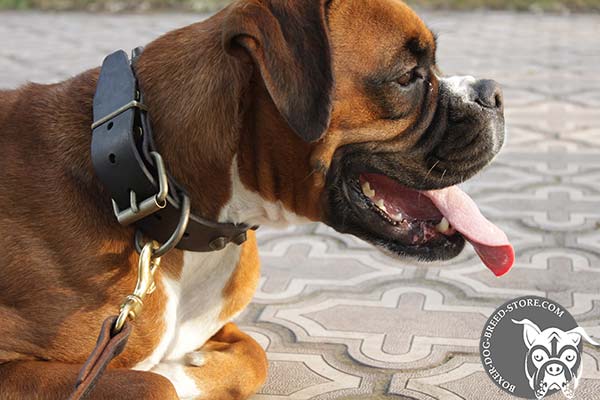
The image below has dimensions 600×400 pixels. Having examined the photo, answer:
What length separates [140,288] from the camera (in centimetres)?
243

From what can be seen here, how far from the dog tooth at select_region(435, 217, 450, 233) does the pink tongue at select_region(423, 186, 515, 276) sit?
1 cm

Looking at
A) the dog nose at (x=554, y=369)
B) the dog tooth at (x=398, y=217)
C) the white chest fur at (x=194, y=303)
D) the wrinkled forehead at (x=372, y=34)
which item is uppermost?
the wrinkled forehead at (x=372, y=34)

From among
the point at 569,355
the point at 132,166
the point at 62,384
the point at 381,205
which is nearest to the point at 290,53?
the point at 132,166

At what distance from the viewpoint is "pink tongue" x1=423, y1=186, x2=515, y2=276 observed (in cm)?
296

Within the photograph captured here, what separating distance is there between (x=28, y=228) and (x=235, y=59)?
73 centimetres

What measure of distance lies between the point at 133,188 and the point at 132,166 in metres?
A: 0.06

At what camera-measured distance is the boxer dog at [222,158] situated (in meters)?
2.48

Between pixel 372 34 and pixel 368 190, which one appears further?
pixel 368 190

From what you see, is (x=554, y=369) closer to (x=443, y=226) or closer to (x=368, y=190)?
(x=443, y=226)

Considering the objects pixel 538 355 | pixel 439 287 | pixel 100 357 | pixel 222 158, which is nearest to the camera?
pixel 100 357

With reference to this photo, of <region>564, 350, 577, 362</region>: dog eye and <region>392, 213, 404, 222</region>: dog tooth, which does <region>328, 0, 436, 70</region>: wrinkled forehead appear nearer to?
<region>392, 213, 404, 222</region>: dog tooth

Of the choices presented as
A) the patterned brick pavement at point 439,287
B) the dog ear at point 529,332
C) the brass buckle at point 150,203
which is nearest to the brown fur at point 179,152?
the brass buckle at point 150,203

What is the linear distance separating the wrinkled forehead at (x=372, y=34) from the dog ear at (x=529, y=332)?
0.87 metres

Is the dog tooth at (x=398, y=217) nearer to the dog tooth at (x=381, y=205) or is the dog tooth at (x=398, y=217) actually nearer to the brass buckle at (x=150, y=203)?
the dog tooth at (x=381, y=205)
